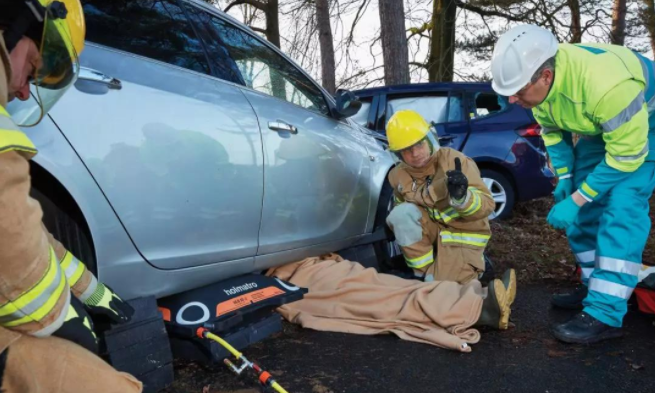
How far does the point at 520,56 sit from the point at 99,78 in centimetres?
193

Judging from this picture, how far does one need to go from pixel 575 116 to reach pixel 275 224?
5.25 ft

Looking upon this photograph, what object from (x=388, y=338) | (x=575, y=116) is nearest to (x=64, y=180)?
(x=388, y=338)

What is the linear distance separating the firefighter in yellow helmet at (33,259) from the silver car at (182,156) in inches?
17.0

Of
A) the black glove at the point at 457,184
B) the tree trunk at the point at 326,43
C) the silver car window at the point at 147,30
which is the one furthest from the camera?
the tree trunk at the point at 326,43

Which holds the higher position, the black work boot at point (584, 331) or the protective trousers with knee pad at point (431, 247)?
the protective trousers with knee pad at point (431, 247)

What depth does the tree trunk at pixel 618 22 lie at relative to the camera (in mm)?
11266

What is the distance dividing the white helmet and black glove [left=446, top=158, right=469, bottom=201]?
22.2 inches

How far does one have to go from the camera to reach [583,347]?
2754 mm

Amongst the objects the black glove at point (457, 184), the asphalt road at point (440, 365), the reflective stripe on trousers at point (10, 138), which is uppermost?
the reflective stripe on trousers at point (10, 138)

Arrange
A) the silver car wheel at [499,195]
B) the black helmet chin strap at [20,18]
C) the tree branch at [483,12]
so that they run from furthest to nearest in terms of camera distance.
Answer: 1. the tree branch at [483,12]
2. the silver car wheel at [499,195]
3. the black helmet chin strap at [20,18]

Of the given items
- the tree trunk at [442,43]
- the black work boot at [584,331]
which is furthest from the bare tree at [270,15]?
the black work boot at [584,331]

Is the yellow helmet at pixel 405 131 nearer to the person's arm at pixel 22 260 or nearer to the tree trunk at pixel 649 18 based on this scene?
the person's arm at pixel 22 260

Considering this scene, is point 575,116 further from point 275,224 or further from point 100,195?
point 100,195

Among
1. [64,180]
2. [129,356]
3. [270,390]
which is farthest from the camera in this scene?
[270,390]
